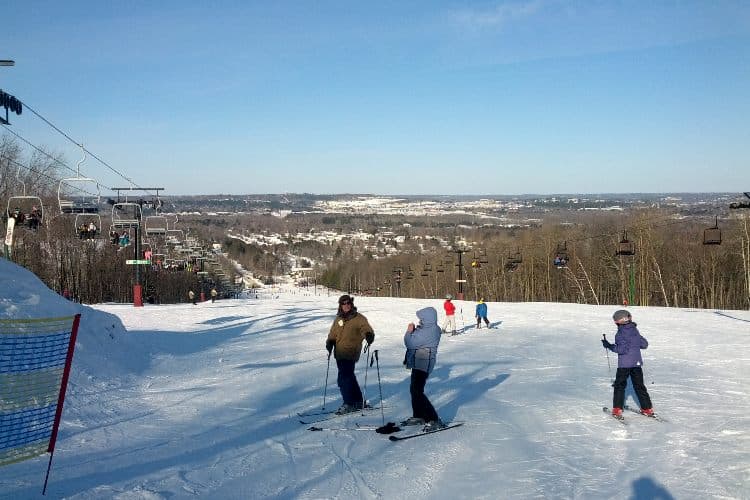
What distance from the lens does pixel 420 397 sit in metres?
8.41

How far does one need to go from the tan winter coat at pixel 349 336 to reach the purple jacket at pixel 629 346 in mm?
3438

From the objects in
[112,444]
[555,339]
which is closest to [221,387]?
[112,444]

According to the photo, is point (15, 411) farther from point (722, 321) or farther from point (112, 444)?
point (722, 321)

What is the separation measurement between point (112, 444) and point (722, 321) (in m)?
26.9

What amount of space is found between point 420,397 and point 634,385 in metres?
3.16

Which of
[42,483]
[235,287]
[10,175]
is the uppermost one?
[10,175]

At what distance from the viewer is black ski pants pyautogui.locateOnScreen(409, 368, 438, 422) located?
27.3 feet

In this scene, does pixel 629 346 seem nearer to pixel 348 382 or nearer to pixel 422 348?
pixel 422 348

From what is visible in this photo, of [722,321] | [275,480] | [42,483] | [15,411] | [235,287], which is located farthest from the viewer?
[235,287]

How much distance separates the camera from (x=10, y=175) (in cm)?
5056

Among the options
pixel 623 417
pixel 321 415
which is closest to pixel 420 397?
pixel 321 415

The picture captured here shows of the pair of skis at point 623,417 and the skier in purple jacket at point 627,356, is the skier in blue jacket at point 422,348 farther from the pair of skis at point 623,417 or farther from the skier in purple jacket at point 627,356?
the pair of skis at point 623,417

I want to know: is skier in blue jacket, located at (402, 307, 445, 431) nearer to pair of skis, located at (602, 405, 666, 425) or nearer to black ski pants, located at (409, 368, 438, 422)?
black ski pants, located at (409, 368, 438, 422)

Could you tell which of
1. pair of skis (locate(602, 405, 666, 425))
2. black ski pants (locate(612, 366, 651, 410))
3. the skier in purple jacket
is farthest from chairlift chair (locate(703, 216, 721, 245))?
the skier in purple jacket
